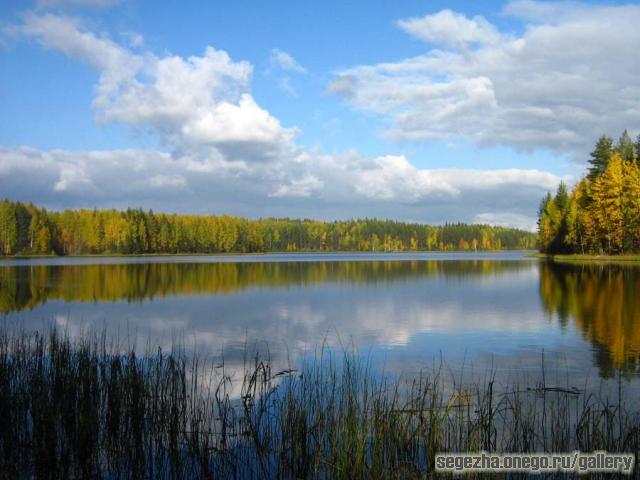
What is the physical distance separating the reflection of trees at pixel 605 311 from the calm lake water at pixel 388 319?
0.05 m

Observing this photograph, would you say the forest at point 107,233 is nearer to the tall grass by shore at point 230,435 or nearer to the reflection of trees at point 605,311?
the reflection of trees at point 605,311

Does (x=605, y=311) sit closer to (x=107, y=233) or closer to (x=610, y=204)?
(x=610, y=204)

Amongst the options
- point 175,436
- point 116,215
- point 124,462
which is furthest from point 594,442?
point 116,215

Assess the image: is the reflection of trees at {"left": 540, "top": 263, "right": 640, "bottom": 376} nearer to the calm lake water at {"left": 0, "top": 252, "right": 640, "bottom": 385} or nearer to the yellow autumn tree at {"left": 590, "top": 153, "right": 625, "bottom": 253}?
the calm lake water at {"left": 0, "top": 252, "right": 640, "bottom": 385}

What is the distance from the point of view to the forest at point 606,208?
6341 centimetres

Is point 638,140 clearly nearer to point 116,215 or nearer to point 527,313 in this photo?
point 527,313

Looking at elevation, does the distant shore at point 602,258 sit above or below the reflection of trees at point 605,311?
above

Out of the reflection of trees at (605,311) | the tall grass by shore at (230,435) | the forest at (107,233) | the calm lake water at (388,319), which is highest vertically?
the forest at (107,233)

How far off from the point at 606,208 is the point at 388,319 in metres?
52.1

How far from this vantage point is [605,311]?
2456cm

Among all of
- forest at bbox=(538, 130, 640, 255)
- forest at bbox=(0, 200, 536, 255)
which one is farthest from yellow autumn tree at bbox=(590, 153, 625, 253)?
forest at bbox=(0, 200, 536, 255)

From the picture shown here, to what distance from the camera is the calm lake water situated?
15.6 m

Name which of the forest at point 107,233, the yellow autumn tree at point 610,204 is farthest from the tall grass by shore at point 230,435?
the forest at point 107,233

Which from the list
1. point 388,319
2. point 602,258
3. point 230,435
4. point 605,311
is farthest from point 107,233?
point 230,435
